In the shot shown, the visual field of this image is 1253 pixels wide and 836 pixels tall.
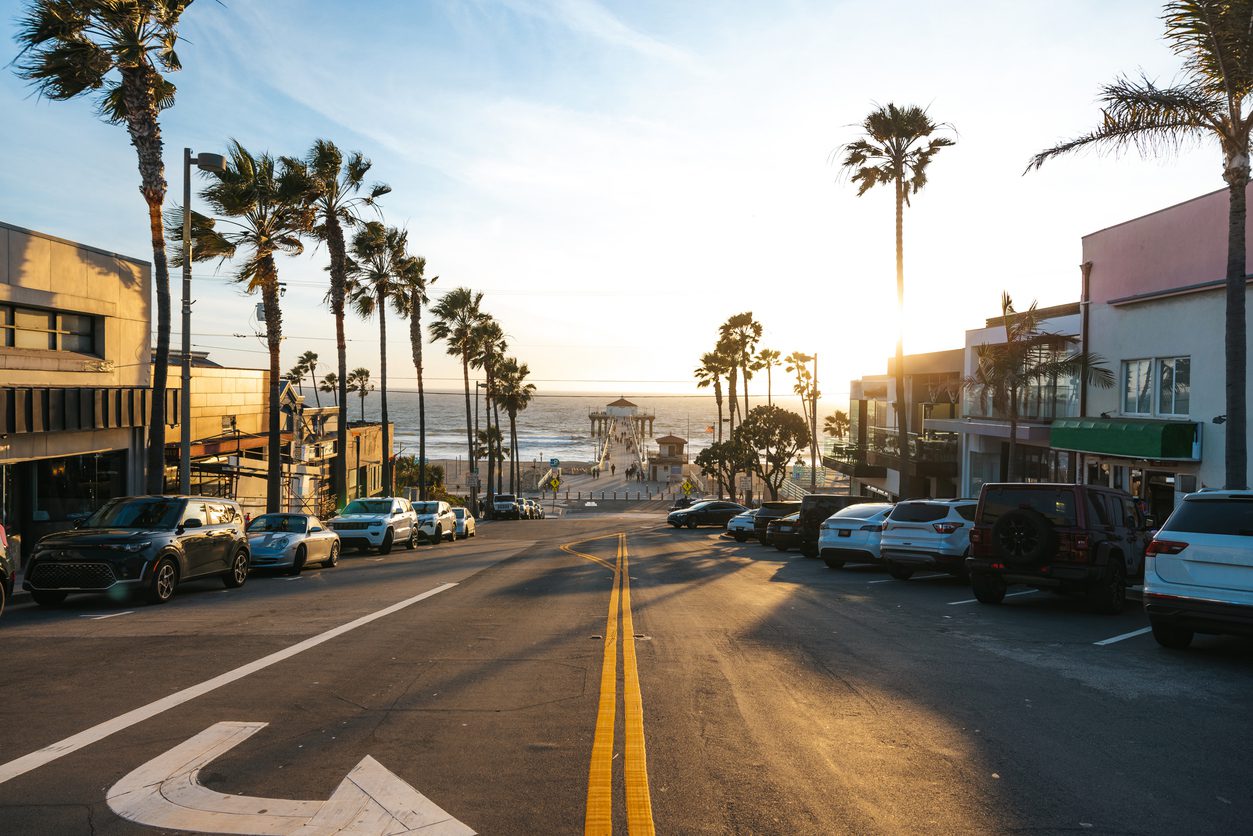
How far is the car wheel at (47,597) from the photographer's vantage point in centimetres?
1303

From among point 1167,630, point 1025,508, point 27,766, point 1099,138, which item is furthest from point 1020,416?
point 27,766

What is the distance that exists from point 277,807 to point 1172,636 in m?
9.69

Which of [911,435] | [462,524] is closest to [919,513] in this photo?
[462,524]

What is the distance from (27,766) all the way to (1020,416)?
2950cm

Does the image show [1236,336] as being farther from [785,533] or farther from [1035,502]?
[785,533]

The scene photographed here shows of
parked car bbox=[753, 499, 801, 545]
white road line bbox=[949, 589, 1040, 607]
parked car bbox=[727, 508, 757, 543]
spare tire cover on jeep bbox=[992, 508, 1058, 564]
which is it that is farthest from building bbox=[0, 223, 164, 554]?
parked car bbox=[727, 508, 757, 543]

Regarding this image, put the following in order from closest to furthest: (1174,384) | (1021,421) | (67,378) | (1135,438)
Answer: (1135,438) → (67,378) → (1174,384) → (1021,421)

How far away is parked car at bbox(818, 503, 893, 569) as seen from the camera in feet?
66.5

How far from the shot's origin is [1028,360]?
1062 inches

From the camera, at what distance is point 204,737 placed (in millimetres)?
6242

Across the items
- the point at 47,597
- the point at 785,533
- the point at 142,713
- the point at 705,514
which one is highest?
the point at 142,713

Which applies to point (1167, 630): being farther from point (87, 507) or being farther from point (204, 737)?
point (87, 507)

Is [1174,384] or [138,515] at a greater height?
[1174,384]

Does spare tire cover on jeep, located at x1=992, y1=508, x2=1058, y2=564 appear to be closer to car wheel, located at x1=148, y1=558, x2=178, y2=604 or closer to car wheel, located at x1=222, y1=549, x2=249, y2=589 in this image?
car wheel, located at x1=148, y1=558, x2=178, y2=604
